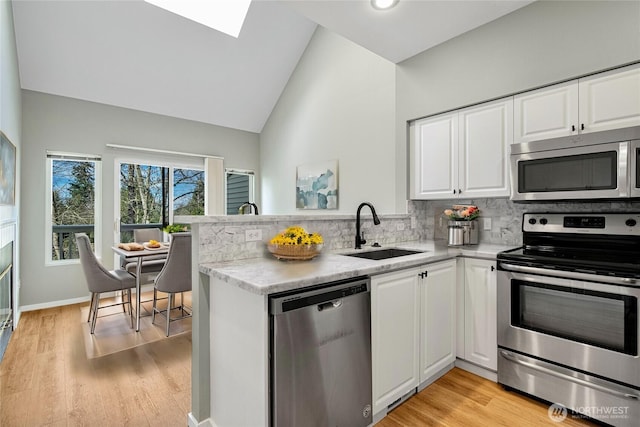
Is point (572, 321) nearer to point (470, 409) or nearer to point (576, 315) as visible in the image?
point (576, 315)

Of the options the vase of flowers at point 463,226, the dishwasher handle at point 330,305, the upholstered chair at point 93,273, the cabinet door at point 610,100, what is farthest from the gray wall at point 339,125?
the upholstered chair at point 93,273

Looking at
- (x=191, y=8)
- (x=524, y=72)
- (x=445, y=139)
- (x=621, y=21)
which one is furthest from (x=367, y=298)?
(x=191, y=8)

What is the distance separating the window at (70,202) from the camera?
4195mm

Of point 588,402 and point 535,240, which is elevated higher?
point 535,240

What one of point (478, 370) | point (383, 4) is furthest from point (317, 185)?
point (478, 370)

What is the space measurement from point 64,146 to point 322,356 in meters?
4.67

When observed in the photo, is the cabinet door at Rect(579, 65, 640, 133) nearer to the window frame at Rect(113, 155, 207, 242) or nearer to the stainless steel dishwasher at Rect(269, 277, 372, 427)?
the stainless steel dishwasher at Rect(269, 277, 372, 427)

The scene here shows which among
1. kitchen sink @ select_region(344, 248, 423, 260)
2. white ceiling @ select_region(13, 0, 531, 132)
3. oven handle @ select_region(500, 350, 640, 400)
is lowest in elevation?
oven handle @ select_region(500, 350, 640, 400)

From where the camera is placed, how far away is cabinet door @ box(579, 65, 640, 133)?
1893 mm

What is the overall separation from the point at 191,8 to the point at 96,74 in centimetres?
153

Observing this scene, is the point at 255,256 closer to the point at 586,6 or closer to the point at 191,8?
the point at 586,6

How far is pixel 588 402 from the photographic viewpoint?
70.4 inches

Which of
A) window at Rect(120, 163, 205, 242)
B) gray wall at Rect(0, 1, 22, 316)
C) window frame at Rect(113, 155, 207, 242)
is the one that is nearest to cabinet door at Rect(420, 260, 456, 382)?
gray wall at Rect(0, 1, 22, 316)

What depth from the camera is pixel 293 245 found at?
1.84 m
